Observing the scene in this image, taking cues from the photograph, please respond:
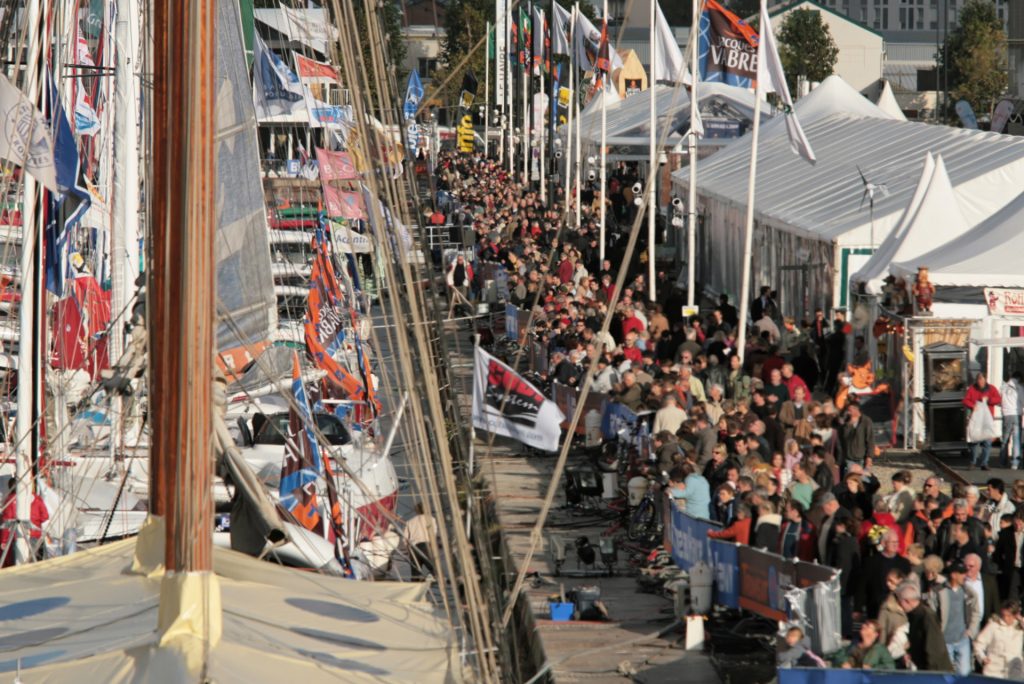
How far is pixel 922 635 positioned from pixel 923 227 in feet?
42.3

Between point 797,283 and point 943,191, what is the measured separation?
4.81 meters

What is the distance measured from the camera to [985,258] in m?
21.7

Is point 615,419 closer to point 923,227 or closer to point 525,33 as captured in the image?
point 923,227

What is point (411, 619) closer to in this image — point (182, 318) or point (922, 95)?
point (182, 318)

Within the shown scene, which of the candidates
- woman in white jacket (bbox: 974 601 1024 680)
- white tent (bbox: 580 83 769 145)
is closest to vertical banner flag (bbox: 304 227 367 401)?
woman in white jacket (bbox: 974 601 1024 680)

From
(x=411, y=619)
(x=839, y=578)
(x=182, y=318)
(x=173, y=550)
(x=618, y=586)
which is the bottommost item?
(x=618, y=586)

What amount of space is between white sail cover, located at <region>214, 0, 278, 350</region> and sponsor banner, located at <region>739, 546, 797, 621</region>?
4436 mm

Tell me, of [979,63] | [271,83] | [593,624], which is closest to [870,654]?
[593,624]

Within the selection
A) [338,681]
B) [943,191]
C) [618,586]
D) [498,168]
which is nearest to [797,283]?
[943,191]

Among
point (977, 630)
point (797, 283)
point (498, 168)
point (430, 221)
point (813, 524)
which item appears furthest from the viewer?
point (498, 168)

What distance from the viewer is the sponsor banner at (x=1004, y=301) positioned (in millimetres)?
21438

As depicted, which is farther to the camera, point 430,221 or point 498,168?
point 498,168

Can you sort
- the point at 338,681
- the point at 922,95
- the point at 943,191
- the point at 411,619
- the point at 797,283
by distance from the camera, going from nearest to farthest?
the point at 338,681
the point at 411,619
the point at 943,191
the point at 797,283
the point at 922,95

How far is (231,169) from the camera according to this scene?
47.2 feet
